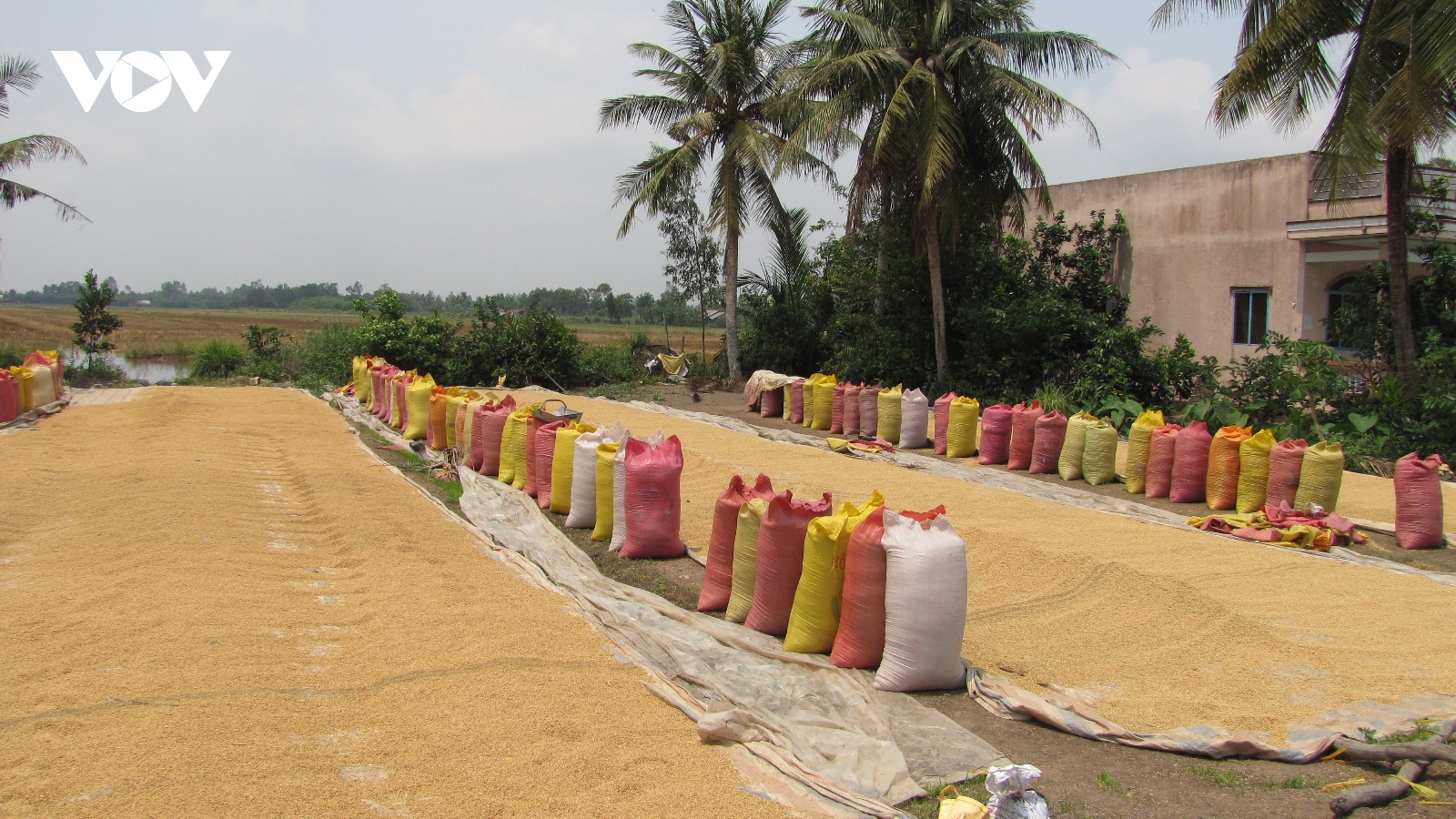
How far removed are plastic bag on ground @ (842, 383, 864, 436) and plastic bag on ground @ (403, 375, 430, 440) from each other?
18.4 feet

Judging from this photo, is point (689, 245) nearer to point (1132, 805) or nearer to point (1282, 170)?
point (1282, 170)

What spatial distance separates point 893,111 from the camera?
15.0m

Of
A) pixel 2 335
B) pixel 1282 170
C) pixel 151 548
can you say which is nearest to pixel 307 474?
pixel 151 548

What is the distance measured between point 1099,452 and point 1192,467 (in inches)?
42.2

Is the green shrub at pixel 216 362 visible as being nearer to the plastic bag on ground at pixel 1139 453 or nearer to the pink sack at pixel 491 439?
the pink sack at pixel 491 439

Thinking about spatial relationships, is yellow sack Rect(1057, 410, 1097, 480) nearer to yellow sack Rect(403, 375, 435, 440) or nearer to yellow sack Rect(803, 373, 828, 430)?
yellow sack Rect(803, 373, 828, 430)

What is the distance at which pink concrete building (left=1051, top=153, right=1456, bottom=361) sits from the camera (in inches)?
582

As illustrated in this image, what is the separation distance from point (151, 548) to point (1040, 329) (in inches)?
530

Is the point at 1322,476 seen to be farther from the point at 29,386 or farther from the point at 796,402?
the point at 29,386

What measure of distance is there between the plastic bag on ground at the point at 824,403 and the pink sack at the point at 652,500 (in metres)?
7.80

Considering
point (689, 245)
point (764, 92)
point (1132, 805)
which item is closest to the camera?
point (1132, 805)

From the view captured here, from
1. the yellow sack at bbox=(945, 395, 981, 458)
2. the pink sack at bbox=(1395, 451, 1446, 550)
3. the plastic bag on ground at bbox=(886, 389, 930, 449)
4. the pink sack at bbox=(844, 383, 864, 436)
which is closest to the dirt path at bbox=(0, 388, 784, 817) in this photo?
the pink sack at bbox=(1395, 451, 1446, 550)

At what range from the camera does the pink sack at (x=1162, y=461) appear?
9.25m

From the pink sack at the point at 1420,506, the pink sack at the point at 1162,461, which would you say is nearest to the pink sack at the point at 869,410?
the pink sack at the point at 1162,461
